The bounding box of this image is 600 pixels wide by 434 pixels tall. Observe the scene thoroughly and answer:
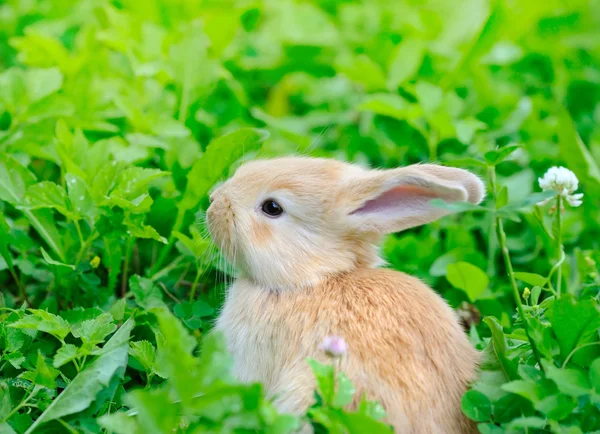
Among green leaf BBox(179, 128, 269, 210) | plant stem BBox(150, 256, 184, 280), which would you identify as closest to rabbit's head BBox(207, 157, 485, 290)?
green leaf BBox(179, 128, 269, 210)

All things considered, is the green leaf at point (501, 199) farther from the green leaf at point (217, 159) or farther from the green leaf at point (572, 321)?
the green leaf at point (217, 159)

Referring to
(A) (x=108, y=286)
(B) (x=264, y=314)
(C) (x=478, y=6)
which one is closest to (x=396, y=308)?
(B) (x=264, y=314)


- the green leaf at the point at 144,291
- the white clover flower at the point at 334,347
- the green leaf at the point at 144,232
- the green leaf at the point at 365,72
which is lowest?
the green leaf at the point at 144,291

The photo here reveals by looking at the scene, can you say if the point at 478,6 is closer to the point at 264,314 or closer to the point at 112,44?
the point at 112,44

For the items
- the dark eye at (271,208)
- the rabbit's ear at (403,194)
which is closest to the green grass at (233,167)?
the rabbit's ear at (403,194)

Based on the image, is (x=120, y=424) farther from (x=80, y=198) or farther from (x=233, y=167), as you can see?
(x=233, y=167)

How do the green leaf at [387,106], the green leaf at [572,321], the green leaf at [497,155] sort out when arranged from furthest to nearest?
1. the green leaf at [387,106]
2. the green leaf at [497,155]
3. the green leaf at [572,321]
